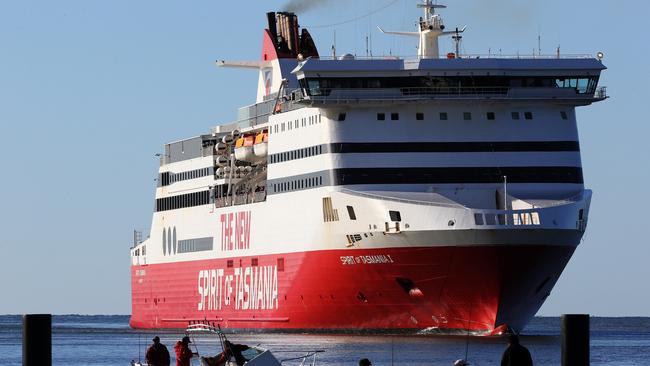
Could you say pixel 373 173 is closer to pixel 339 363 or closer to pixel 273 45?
pixel 339 363

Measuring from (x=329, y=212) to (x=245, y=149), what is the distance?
12.5 meters

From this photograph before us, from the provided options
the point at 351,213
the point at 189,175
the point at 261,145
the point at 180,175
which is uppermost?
the point at 261,145

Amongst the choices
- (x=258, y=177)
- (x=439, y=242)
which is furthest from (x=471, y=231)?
(x=258, y=177)

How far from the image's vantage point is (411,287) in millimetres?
61938

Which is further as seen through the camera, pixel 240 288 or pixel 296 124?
pixel 240 288

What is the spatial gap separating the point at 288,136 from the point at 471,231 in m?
12.5

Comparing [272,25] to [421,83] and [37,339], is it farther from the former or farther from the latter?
[37,339]

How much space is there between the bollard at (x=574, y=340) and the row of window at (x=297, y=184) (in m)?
32.7

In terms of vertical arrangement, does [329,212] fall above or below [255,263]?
above

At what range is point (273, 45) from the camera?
3312 inches

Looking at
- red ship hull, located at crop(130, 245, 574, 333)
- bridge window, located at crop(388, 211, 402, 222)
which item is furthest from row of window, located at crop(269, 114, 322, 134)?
bridge window, located at crop(388, 211, 402, 222)

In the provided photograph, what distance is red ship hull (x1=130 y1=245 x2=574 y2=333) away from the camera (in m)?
60.2

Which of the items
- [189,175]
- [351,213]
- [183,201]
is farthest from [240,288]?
[351,213]

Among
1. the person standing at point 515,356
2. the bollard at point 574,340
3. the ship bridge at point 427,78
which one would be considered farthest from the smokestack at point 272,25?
the person standing at point 515,356
